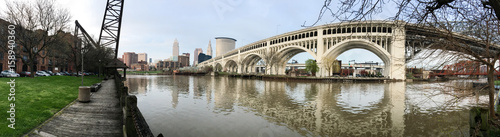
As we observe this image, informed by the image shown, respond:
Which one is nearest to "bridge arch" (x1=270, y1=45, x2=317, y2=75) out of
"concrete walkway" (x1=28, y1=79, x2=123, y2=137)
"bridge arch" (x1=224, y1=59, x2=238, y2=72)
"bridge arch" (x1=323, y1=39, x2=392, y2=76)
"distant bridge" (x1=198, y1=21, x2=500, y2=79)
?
"distant bridge" (x1=198, y1=21, x2=500, y2=79)

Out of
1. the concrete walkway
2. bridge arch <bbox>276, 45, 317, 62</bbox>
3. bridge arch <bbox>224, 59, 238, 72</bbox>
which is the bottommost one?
the concrete walkway

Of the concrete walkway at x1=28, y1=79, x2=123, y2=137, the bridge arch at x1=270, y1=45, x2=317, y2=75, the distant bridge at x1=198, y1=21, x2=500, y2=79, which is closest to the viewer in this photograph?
the concrete walkway at x1=28, y1=79, x2=123, y2=137

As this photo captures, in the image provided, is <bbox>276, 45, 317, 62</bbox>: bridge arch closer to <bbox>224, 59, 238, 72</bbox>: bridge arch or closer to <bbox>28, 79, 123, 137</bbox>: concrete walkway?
<bbox>224, 59, 238, 72</bbox>: bridge arch

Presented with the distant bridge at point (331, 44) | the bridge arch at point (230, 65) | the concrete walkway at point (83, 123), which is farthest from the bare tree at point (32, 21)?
the bridge arch at point (230, 65)

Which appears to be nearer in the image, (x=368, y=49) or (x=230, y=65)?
(x=368, y=49)

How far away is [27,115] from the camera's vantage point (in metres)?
6.51

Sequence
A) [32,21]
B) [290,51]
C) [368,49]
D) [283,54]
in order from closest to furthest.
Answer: [32,21] < [368,49] < [290,51] < [283,54]

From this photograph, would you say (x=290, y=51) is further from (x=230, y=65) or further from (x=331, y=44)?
(x=230, y=65)

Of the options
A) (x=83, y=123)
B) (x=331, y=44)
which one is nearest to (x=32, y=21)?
(x=83, y=123)

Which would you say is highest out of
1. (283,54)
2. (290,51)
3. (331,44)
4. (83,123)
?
(331,44)

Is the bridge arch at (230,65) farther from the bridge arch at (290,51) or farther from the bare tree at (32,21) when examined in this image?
the bare tree at (32,21)

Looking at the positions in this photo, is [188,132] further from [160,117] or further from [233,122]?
[160,117]

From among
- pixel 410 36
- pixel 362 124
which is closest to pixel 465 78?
pixel 410 36

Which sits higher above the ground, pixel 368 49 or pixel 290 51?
pixel 290 51
